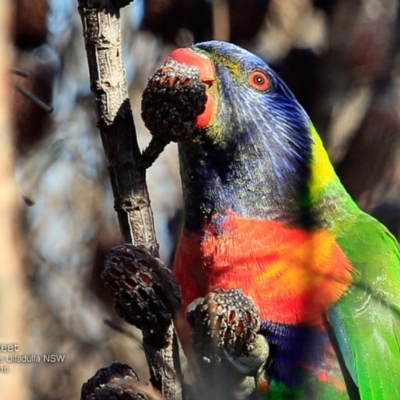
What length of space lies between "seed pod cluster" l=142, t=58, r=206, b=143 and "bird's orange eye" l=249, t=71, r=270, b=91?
0.94 meters

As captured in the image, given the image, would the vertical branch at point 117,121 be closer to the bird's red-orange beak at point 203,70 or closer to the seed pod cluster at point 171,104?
the seed pod cluster at point 171,104

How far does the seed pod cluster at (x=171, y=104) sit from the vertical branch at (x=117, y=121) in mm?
57

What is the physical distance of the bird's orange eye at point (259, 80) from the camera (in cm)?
273

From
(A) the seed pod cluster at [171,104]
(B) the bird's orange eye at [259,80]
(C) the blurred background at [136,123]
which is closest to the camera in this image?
(A) the seed pod cluster at [171,104]

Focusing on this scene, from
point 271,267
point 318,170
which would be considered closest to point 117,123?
point 271,267

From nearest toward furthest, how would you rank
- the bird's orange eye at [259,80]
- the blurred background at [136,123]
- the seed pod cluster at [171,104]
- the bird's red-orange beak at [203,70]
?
the seed pod cluster at [171,104], the bird's red-orange beak at [203,70], the bird's orange eye at [259,80], the blurred background at [136,123]

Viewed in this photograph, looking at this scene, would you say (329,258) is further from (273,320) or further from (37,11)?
(37,11)

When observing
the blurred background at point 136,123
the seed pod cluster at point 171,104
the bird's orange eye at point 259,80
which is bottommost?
the blurred background at point 136,123

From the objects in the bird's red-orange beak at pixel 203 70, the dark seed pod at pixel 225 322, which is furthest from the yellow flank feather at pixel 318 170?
the dark seed pod at pixel 225 322

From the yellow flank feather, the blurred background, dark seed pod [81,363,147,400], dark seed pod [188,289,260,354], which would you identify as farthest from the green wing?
the blurred background

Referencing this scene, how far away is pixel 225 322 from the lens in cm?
184

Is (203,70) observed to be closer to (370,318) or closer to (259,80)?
(259,80)

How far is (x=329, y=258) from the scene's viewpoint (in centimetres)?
253

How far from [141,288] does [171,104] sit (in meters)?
0.42
